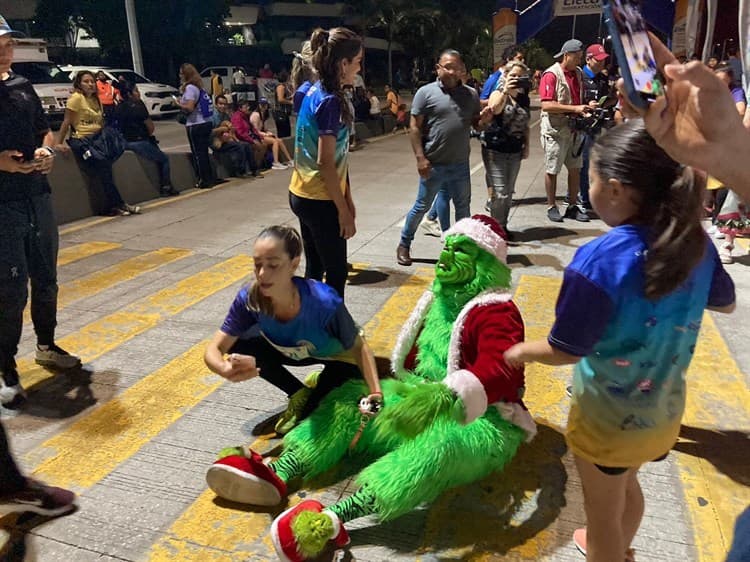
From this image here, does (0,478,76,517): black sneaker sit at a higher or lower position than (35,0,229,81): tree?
lower

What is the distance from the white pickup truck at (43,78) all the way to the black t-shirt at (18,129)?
14.1m

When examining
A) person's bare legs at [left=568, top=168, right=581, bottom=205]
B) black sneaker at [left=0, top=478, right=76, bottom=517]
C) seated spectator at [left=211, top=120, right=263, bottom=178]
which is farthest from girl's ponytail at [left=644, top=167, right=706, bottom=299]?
seated spectator at [left=211, top=120, right=263, bottom=178]

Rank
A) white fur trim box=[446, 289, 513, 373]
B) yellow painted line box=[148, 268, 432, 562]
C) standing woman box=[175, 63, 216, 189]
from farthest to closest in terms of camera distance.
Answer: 1. standing woman box=[175, 63, 216, 189]
2. white fur trim box=[446, 289, 513, 373]
3. yellow painted line box=[148, 268, 432, 562]

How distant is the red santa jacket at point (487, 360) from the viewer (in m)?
2.44

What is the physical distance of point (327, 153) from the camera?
409 centimetres

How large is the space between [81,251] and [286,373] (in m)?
4.54

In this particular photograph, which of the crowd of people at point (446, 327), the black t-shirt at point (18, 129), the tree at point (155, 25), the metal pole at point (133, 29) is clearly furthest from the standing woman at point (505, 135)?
the tree at point (155, 25)

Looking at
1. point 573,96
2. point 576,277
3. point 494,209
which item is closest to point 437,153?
point 494,209

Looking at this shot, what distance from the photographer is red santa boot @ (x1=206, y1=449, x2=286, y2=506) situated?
8.86ft

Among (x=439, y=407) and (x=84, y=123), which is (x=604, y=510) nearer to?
(x=439, y=407)

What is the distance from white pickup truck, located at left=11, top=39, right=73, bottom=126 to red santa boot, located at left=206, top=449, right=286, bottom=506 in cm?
1609

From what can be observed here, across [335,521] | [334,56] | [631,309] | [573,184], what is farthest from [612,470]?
[573,184]

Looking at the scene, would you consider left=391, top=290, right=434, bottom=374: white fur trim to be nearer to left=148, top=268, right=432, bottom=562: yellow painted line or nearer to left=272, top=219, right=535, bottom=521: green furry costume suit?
left=272, top=219, right=535, bottom=521: green furry costume suit

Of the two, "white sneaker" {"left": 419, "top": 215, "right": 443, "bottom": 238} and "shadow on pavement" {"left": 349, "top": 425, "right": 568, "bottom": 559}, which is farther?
"white sneaker" {"left": 419, "top": 215, "right": 443, "bottom": 238}
